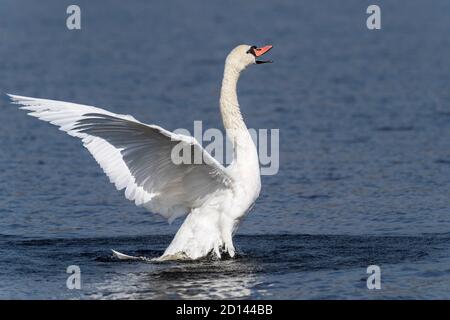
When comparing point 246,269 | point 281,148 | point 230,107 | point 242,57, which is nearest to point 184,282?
point 246,269

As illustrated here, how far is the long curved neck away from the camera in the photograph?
1362 centimetres

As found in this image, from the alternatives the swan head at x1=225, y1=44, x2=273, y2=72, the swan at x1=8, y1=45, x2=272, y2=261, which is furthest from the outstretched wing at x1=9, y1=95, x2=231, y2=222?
the swan head at x1=225, y1=44, x2=273, y2=72

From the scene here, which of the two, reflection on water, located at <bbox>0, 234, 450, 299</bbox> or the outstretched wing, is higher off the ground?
Result: the outstretched wing

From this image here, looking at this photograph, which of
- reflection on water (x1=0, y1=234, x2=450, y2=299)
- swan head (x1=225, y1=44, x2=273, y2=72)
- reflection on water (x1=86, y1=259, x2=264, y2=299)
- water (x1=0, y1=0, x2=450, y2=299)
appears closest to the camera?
reflection on water (x1=86, y1=259, x2=264, y2=299)

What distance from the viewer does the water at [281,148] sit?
43.2ft

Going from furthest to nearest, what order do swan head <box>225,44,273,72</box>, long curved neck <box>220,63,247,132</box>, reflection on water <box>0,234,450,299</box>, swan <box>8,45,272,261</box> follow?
swan head <box>225,44,273,72</box>, long curved neck <box>220,63,247,132</box>, swan <box>8,45,272,261</box>, reflection on water <box>0,234,450,299</box>

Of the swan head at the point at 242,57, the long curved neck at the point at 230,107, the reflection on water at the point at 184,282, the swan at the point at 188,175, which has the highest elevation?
the swan head at the point at 242,57

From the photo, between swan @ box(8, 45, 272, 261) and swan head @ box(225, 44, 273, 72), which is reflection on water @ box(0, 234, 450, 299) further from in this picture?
swan head @ box(225, 44, 273, 72)

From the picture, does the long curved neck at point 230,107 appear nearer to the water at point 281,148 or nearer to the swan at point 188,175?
the swan at point 188,175

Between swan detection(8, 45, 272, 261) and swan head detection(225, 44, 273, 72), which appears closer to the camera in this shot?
swan detection(8, 45, 272, 261)

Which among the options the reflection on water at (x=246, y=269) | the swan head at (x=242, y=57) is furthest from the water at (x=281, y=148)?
the swan head at (x=242, y=57)

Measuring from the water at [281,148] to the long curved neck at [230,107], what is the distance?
1735 millimetres
